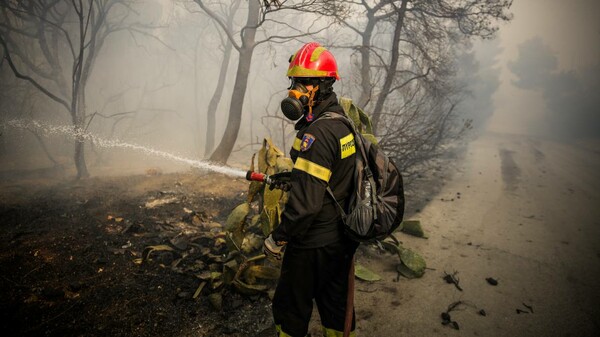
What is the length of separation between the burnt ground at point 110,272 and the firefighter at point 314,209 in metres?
0.99

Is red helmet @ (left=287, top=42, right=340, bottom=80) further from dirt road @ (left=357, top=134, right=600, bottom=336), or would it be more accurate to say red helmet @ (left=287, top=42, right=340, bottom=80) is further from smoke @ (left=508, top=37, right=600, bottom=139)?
smoke @ (left=508, top=37, right=600, bottom=139)

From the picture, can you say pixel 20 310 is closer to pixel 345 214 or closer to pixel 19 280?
pixel 19 280

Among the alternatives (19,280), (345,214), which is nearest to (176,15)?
(19,280)

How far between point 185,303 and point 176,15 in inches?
899

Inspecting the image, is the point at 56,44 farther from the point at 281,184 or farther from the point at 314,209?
the point at 314,209

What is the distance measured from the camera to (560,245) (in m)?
5.61

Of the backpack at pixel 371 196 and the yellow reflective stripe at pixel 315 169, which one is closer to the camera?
the yellow reflective stripe at pixel 315 169

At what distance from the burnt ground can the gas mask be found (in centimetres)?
224

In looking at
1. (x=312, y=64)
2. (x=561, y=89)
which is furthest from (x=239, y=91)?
(x=561, y=89)

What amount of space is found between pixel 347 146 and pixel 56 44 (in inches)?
498

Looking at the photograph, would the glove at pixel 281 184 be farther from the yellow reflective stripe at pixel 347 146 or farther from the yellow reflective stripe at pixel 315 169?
the yellow reflective stripe at pixel 347 146

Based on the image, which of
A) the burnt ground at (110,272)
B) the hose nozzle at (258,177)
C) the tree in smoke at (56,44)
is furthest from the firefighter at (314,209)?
the tree in smoke at (56,44)

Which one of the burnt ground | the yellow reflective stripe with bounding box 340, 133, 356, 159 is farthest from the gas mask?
the burnt ground

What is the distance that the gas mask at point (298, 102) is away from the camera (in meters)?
2.13
